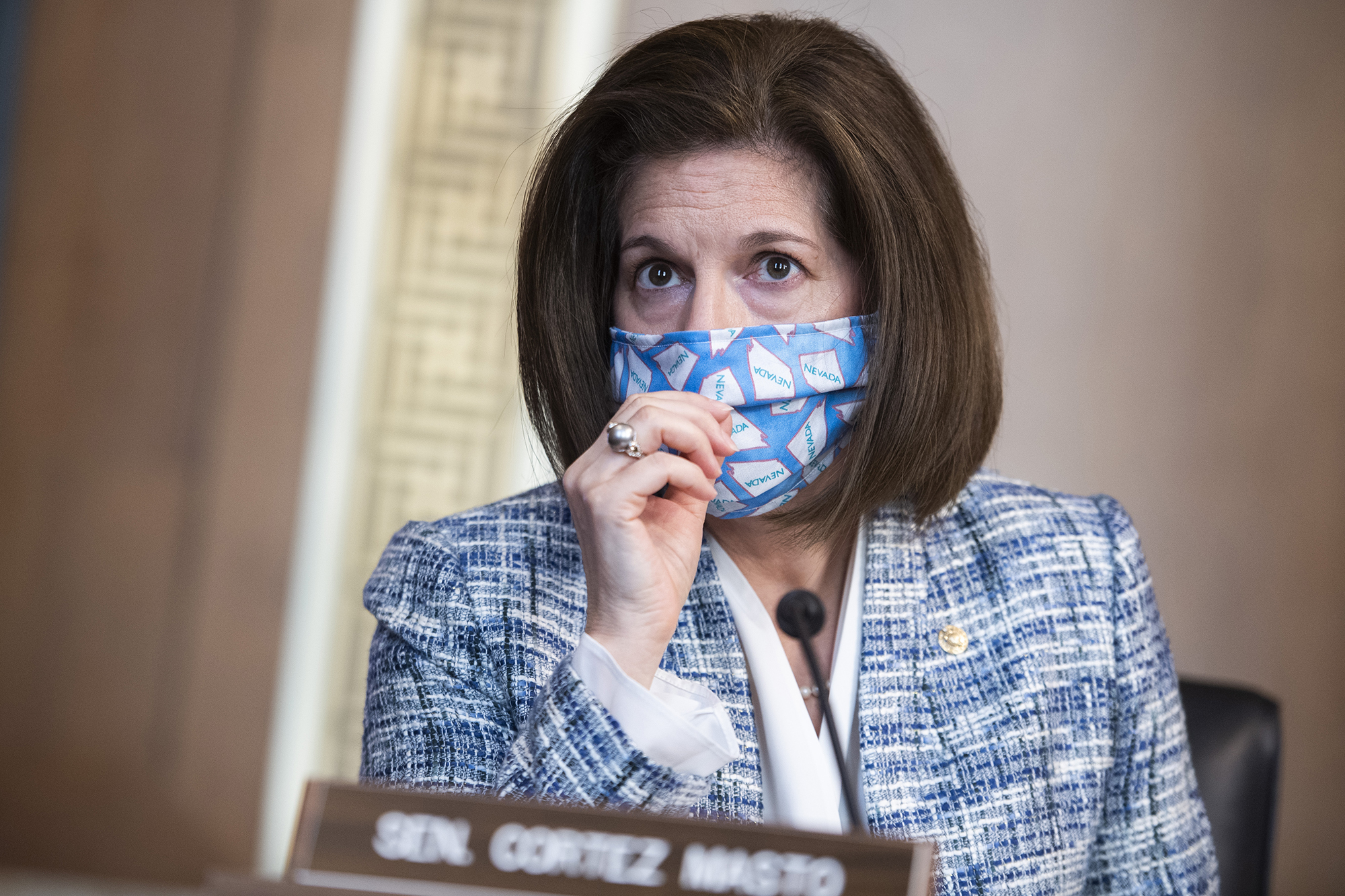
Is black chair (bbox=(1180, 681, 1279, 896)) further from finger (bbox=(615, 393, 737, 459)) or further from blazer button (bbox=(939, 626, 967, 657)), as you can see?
finger (bbox=(615, 393, 737, 459))

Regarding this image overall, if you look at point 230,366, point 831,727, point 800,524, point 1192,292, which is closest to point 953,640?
point 800,524

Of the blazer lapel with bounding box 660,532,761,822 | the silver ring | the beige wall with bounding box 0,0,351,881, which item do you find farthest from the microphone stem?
the beige wall with bounding box 0,0,351,881

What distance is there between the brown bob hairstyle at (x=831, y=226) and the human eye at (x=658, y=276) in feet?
0.31

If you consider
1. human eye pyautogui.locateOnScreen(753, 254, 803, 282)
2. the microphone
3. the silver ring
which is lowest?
the microphone

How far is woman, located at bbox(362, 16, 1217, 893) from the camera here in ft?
4.13

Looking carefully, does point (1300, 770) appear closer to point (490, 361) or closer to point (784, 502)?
point (784, 502)

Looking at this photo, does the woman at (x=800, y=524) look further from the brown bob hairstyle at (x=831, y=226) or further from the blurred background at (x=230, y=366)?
the blurred background at (x=230, y=366)

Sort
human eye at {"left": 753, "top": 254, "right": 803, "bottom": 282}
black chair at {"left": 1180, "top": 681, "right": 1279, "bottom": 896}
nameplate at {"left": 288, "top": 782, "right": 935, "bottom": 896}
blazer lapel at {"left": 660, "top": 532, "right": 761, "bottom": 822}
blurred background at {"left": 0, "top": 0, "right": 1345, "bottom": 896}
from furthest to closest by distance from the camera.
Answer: blurred background at {"left": 0, "top": 0, "right": 1345, "bottom": 896} < black chair at {"left": 1180, "top": 681, "right": 1279, "bottom": 896} < human eye at {"left": 753, "top": 254, "right": 803, "bottom": 282} < blazer lapel at {"left": 660, "top": 532, "right": 761, "bottom": 822} < nameplate at {"left": 288, "top": 782, "right": 935, "bottom": 896}

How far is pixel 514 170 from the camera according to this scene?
312cm

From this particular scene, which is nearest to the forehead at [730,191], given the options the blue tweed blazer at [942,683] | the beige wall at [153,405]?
the blue tweed blazer at [942,683]

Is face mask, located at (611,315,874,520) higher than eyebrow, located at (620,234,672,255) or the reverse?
the reverse

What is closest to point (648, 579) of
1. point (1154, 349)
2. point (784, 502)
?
point (784, 502)

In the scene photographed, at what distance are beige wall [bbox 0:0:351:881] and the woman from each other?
176cm

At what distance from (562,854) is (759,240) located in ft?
2.87
